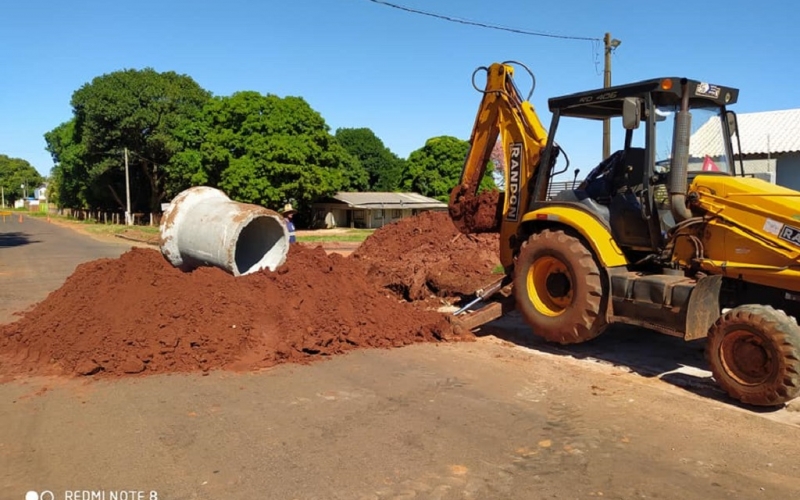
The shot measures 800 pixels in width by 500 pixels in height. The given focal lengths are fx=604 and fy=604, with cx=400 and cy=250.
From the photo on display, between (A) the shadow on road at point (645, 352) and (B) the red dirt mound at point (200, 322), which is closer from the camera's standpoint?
(A) the shadow on road at point (645, 352)

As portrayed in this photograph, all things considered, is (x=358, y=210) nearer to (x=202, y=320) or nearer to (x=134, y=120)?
(x=134, y=120)

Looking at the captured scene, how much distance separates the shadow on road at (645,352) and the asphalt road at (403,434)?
52 mm

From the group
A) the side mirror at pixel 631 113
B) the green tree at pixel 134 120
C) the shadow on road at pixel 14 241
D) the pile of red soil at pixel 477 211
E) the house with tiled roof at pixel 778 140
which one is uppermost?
the green tree at pixel 134 120

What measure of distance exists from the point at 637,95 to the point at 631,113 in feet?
1.63

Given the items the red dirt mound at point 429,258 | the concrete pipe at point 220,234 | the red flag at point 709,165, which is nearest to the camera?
the red flag at point 709,165

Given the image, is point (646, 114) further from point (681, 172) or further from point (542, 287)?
point (542, 287)

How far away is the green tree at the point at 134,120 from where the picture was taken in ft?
156

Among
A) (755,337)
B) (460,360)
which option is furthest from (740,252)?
(460,360)

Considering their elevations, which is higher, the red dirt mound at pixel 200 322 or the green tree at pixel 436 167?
the green tree at pixel 436 167

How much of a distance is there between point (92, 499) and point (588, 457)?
3397 mm

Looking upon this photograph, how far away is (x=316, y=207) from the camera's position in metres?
50.9

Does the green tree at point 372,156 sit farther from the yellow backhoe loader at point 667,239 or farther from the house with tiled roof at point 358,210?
the yellow backhoe loader at point 667,239

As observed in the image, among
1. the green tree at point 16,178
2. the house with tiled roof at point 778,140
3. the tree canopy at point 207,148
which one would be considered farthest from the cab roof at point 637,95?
the green tree at point 16,178

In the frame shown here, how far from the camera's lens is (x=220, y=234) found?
879cm
